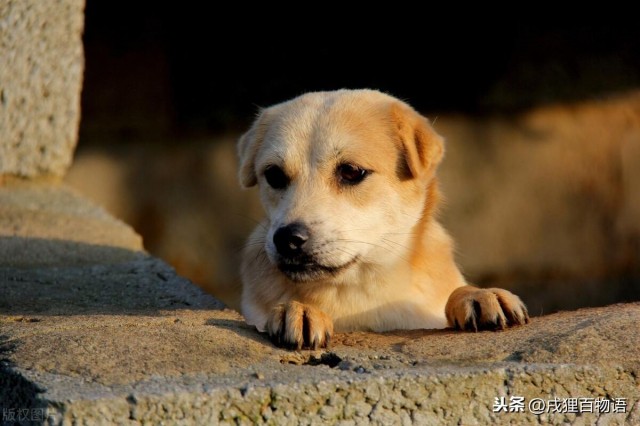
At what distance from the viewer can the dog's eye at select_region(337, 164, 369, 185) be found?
3992 mm

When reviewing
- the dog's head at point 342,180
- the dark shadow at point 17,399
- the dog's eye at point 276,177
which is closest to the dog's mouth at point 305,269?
the dog's head at point 342,180

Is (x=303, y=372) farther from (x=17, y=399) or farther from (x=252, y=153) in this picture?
(x=252, y=153)

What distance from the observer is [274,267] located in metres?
4.01

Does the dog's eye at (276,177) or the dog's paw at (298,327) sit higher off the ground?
the dog's eye at (276,177)

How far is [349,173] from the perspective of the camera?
3998 millimetres

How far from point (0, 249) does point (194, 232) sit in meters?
3.84

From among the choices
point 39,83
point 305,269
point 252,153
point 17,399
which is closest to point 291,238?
point 305,269

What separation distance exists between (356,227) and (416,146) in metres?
0.50

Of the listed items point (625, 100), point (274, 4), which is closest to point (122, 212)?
point (274, 4)

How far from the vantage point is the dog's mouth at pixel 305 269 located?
3.71 metres

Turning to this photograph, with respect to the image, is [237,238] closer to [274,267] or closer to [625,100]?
[625,100]

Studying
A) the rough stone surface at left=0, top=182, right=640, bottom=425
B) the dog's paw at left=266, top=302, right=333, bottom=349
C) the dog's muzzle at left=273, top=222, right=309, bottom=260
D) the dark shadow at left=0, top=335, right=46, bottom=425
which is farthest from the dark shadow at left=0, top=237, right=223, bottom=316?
the dark shadow at left=0, top=335, right=46, bottom=425

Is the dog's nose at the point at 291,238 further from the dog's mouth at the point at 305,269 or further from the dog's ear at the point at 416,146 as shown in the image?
the dog's ear at the point at 416,146

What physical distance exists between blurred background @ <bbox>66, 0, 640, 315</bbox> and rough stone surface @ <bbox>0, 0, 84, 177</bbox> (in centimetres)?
252
